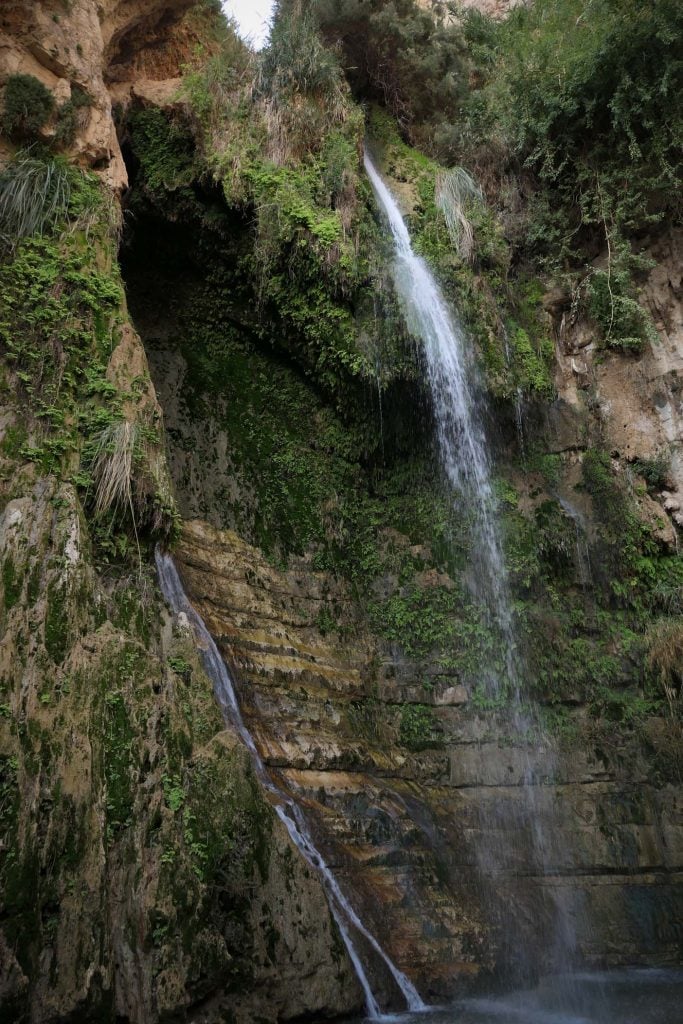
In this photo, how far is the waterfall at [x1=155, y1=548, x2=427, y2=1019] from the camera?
521cm

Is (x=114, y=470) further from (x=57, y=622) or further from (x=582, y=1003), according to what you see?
(x=582, y=1003)

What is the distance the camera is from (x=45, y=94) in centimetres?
725

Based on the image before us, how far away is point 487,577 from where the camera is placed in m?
9.11

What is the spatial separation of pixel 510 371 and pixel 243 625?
15.2 feet

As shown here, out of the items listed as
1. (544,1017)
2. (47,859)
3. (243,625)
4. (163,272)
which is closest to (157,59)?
(163,272)

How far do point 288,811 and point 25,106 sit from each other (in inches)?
262

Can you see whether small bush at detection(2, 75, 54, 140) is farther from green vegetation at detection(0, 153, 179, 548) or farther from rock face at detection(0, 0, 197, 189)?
green vegetation at detection(0, 153, 179, 548)

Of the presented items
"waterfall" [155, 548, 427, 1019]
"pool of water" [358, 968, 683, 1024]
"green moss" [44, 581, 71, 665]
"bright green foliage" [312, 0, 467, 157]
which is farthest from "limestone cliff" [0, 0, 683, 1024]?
"bright green foliage" [312, 0, 467, 157]

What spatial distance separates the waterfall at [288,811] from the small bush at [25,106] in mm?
4303

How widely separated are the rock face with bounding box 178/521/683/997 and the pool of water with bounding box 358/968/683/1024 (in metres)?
0.30

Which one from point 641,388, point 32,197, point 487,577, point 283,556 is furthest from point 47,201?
point 641,388

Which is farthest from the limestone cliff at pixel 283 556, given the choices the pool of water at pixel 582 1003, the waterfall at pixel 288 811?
the pool of water at pixel 582 1003

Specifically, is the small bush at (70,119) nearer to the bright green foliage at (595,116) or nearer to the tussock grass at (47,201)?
the tussock grass at (47,201)

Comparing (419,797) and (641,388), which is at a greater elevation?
(641,388)
